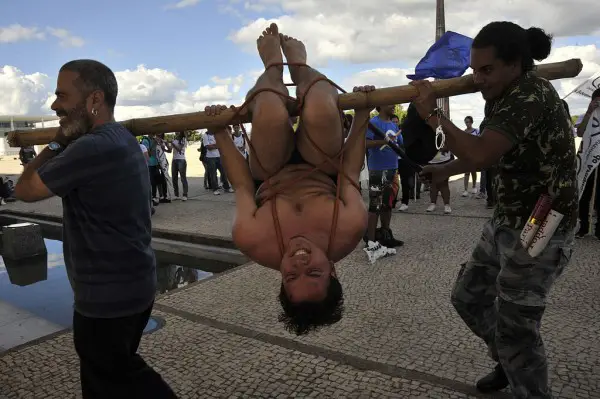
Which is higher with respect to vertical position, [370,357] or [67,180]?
[67,180]

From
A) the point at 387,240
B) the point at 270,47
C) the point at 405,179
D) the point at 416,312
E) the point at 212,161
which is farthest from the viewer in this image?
the point at 212,161

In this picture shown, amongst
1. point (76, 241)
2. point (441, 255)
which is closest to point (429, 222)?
point (441, 255)

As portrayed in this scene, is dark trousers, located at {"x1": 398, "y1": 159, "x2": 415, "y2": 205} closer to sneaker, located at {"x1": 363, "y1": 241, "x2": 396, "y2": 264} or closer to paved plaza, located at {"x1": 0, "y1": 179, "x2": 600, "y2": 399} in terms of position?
sneaker, located at {"x1": 363, "y1": 241, "x2": 396, "y2": 264}

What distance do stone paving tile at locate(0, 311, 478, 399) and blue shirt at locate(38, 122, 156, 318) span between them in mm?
1022

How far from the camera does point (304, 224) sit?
2.38 meters

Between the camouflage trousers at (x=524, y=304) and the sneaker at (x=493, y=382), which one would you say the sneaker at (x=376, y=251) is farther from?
the camouflage trousers at (x=524, y=304)

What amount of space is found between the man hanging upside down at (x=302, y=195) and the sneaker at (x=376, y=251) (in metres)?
3.00

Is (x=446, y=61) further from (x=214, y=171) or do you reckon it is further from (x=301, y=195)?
(x=214, y=171)

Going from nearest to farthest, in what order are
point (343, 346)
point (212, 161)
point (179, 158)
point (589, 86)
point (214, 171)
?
point (343, 346), point (589, 86), point (179, 158), point (212, 161), point (214, 171)

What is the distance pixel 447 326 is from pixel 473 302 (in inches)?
38.3

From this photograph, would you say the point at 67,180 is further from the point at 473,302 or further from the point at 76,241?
the point at 473,302

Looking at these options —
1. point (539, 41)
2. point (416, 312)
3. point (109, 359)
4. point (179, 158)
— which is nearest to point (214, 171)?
Result: point (179, 158)

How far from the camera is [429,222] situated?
25.1ft

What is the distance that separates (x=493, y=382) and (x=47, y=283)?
5126mm
